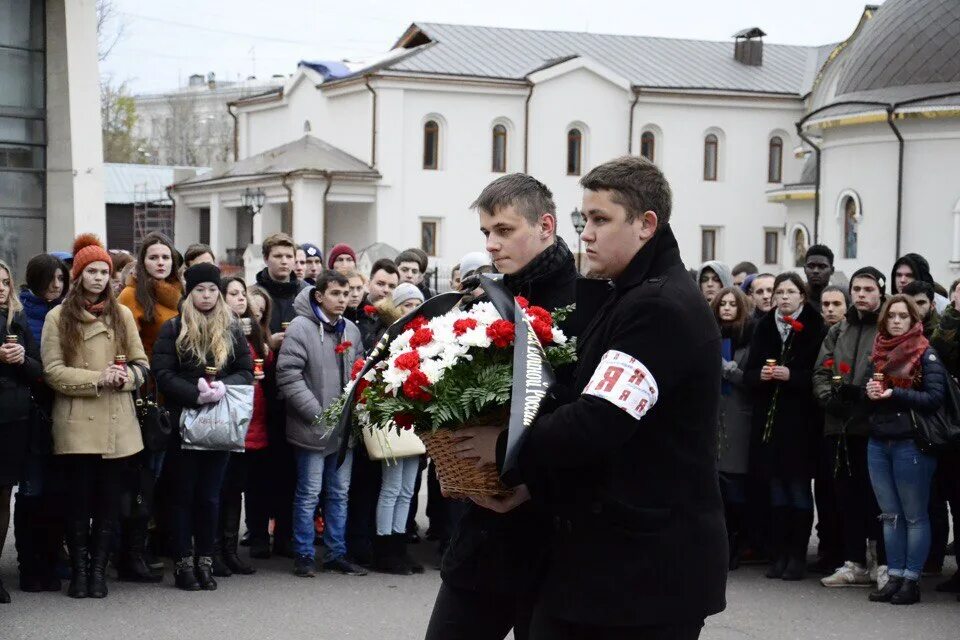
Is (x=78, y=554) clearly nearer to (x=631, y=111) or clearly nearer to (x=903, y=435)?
(x=903, y=435)

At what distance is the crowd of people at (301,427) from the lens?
8727 millimetres

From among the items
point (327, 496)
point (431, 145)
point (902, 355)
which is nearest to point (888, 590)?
point (902, 355)

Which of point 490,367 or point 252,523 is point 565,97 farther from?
point 490,367

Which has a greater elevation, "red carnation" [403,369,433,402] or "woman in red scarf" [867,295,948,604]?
"red carnation" [403,369,433,402]

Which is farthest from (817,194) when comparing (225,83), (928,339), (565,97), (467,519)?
(225,83)

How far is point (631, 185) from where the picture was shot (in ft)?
13.1

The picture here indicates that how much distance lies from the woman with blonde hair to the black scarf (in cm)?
463

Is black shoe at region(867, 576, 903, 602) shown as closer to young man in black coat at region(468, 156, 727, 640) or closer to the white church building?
young man in black coat at region(468, 156, 727, 640)

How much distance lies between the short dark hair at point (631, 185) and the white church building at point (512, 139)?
4381cm

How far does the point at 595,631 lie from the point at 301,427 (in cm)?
599

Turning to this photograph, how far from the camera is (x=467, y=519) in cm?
461

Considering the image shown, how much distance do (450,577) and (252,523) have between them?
5.96 metres

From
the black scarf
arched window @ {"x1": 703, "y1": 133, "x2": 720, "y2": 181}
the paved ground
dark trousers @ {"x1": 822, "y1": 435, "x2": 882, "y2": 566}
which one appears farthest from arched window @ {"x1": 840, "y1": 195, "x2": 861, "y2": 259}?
the black scarf

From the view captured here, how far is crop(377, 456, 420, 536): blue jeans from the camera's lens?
32.1ft
